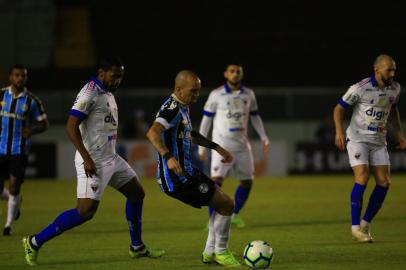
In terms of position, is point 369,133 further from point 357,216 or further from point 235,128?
point 235,128

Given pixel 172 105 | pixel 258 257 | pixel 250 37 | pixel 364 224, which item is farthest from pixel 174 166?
pixel 250 37

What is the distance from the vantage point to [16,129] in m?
11.1

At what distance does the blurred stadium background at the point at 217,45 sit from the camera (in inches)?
997

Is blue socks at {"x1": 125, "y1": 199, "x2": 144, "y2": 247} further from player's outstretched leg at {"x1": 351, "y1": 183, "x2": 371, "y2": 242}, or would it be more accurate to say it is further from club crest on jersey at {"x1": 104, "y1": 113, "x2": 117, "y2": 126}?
player's outstretched leg at {"x1": 351, "y1": 183, "x2": 371, "y2": 242}

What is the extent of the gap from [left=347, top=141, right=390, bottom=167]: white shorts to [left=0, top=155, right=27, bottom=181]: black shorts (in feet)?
13.8

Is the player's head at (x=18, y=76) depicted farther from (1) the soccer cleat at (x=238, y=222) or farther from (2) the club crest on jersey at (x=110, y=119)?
(1) the soccer cleat at (x=238, y=222)

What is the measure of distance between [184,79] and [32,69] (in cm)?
1939

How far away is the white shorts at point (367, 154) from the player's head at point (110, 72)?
335 centimetres

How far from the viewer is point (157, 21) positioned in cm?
2877

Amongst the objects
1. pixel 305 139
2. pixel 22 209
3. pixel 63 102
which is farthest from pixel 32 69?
pixel 22 209

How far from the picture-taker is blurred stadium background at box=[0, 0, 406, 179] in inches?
997

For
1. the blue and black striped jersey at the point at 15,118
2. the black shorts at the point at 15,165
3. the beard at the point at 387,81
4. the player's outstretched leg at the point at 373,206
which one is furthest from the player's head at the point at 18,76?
the player's outstretched leg at the point at 373,206

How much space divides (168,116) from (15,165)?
3.71 meters

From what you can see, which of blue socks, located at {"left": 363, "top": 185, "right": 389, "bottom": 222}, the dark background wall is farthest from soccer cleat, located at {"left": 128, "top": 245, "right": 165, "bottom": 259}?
the dark background wall
